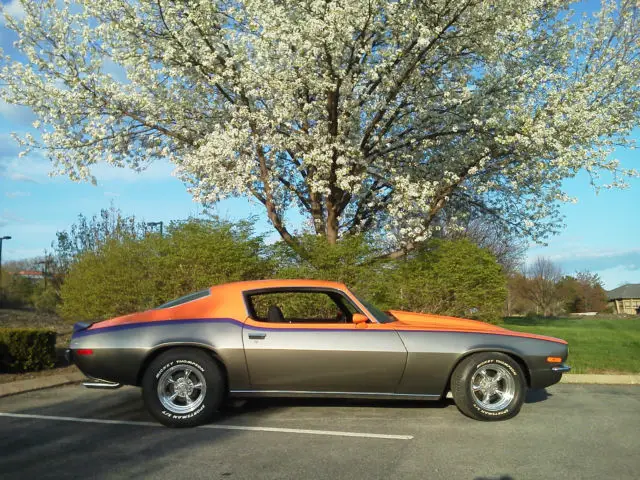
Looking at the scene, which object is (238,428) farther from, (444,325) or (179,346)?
(444,325)

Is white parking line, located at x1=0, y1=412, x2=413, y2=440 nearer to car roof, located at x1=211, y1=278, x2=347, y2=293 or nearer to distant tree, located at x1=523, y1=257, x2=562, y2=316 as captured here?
car roof, located at x1=211, y1=278, x2=347, y2=293

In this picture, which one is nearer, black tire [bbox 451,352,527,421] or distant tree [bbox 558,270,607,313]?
black tire [bbox 451,352,527,421]

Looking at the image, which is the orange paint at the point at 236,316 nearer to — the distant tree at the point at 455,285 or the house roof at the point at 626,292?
the distant tree at the point at 455,285

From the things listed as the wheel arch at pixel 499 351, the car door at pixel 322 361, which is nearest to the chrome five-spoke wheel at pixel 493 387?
the wheel arch at pixel 499 351

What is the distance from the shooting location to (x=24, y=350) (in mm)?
8898

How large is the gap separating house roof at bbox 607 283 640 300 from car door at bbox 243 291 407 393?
76.7 metres

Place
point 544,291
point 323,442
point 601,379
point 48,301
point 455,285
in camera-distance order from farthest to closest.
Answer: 1. point 544,291
2. point 48,301
3. point 455,285
4. point 601,379
5. point 323,442

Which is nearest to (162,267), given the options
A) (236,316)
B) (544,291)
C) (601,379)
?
(236,316)

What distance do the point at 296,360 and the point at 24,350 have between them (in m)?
4.91

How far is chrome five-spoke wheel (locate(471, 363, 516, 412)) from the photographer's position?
6.29 meters

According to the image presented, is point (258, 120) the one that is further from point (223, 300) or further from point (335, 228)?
point (223, 300)

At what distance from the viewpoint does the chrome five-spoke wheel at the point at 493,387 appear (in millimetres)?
6285

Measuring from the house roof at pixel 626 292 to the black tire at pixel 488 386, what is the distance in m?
76.0

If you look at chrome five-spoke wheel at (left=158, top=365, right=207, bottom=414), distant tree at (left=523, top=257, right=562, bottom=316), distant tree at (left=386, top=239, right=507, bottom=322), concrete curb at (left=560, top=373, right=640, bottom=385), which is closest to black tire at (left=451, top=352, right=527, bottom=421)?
chrome five-spoke wheel at (left=158, top=365, right=207, bottom=414)
